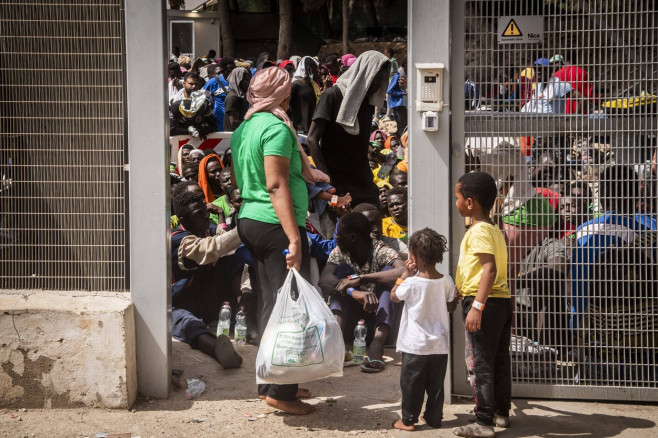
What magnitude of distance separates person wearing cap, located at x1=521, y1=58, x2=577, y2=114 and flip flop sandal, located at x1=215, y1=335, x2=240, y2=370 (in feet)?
8.52

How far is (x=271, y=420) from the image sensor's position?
16.3ft

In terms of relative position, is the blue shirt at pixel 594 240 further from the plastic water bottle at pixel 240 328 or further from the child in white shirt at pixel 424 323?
the plastic water bottle at pixel 240 328

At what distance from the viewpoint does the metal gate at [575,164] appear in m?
5.11

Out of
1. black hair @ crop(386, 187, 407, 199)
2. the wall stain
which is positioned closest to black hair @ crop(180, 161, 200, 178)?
black hair @ crop(386, 187, 407, 199)

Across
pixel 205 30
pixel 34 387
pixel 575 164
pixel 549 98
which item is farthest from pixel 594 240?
pixel 205 30

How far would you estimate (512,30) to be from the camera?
5.08 meters

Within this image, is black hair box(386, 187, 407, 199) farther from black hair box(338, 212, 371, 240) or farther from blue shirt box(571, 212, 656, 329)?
blue shirt box(571, 212, 656, 329)

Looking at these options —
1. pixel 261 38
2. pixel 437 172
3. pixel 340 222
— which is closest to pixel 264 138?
pixel 437 172

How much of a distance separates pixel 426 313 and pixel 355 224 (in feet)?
6.40

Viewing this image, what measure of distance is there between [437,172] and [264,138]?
3.56 ft

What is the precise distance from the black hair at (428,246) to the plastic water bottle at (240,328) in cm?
232

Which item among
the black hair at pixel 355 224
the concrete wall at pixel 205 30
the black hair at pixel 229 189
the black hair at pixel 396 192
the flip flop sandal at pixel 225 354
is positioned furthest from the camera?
the concrete wall at pixel 205 30

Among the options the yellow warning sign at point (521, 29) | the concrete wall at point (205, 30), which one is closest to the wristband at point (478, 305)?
the yellow warning sign at point (521, 29)

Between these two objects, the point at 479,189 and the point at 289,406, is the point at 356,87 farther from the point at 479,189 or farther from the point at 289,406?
the point at 289,406
